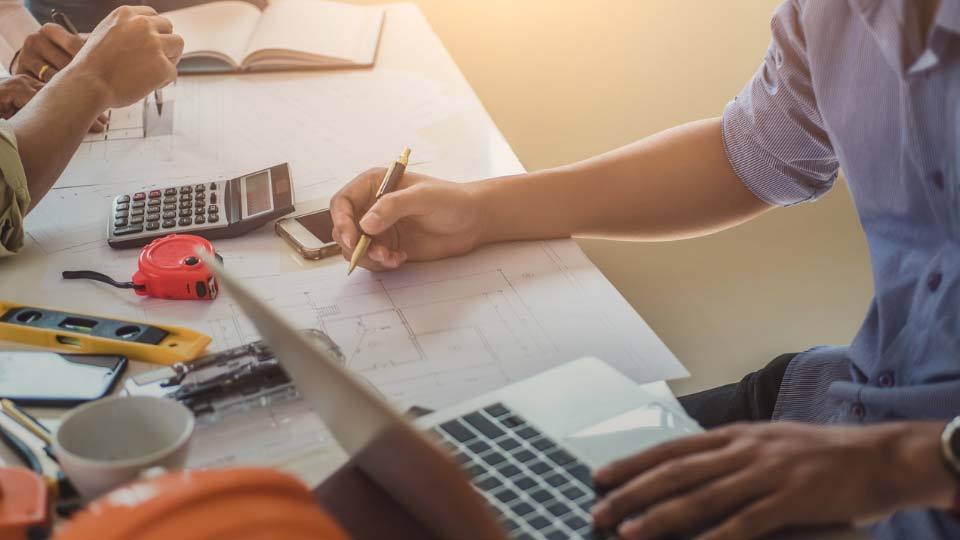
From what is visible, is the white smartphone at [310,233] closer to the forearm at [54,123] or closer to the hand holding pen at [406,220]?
the hand holding pen at [406,220]

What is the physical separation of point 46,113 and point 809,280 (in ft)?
5.11

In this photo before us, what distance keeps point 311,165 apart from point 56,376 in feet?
1.66

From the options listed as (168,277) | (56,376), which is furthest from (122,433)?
(168,277)

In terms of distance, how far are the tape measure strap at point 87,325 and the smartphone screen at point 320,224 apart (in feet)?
0.81

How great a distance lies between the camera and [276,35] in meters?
1.57

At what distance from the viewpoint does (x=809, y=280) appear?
2053 mm

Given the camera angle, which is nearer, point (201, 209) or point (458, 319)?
point (458, 319)

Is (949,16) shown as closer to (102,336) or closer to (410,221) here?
(410,221)

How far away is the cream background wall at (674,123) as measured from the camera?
1.93m

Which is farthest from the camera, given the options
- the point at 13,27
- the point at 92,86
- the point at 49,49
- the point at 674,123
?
the point at 674,123

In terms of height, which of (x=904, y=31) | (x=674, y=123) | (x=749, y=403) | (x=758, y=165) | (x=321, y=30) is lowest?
(x=674, y=123)

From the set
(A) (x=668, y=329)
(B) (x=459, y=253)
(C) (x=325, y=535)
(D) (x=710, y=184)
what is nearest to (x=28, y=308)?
(B) (x=459, y=253)

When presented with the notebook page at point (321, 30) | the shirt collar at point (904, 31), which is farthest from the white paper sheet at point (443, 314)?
the notebook page at point (321, 30)

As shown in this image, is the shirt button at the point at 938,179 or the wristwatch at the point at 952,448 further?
the shirt button at the point at 938,179
